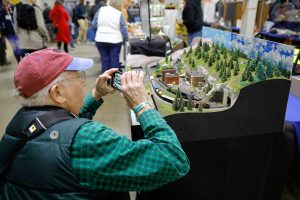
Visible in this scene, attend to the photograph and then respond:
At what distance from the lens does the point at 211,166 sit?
185 centimetres

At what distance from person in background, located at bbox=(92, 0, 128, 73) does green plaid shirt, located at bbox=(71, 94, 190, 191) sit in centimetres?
417

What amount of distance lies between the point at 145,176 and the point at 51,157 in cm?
33

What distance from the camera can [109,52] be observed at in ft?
17.4

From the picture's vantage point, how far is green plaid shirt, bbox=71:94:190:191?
93cm

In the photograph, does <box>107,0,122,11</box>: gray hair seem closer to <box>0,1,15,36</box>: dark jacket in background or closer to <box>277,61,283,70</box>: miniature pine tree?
<box>0,1,15,36</box>: dark jacket in background

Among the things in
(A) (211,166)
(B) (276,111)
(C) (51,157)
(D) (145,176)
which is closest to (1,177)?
(C) (51,157)

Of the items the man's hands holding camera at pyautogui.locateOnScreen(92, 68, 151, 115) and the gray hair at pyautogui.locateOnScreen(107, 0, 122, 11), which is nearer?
the man's hands holding camera at pyautogui.locateOnScreen(92, 68, 151, 115)

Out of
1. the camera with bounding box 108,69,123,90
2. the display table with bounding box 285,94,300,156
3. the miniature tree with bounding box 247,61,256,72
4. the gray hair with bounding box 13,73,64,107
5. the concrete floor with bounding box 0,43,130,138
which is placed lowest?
the concrete floor with bounding box 0,43,130,138

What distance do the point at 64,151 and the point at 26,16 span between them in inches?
191

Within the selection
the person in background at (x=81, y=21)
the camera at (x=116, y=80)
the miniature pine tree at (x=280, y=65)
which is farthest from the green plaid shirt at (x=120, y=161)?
the person in background at (x=81, y=21)

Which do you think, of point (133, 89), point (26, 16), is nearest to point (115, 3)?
point (26, 16)

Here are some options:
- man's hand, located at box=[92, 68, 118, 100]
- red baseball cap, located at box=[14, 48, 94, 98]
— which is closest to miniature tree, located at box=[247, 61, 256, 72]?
man's hand, located at box=[92, 68, 118, 100]

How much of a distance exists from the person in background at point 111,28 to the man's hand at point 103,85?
3.54m

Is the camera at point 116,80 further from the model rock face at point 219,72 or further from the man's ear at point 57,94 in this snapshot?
the model rock face at point 219,72
